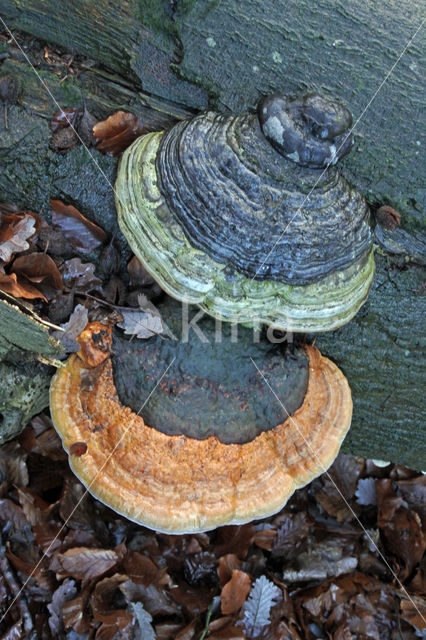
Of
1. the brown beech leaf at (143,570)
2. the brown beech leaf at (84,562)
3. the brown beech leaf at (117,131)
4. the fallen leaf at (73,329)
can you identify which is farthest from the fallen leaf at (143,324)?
the brown beech leaf at (143,570)

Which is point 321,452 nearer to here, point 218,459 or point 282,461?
point 282,461

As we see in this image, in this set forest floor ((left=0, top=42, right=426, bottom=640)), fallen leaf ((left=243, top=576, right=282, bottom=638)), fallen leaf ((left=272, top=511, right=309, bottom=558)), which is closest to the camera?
forest floor ((left=0, top=42, right=426, bottom=640))

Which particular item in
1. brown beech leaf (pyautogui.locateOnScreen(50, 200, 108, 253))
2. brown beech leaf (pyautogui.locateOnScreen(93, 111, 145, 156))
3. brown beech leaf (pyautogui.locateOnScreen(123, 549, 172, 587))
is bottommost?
brown beech leaf (pyautogui.locateOnScreen(123, 549, 172, 587))

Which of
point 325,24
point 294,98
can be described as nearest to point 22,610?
point 294,98

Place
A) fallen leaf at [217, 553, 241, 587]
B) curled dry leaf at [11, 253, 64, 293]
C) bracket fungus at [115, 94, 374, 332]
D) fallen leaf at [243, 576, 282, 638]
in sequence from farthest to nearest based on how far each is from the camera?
fallen leaf at [217, 553, 241, 587] → fallen leaf at [243, 576, 282, 638] → curled dry leaf at [11, 253, 64, 293] → bracket fungus at [115, 94, 374, 332]

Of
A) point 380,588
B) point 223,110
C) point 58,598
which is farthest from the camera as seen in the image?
point 380,588

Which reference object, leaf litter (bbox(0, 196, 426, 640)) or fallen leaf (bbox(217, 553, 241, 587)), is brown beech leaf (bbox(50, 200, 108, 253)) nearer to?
leaf litter (bbox(0, 196, 426, 640))

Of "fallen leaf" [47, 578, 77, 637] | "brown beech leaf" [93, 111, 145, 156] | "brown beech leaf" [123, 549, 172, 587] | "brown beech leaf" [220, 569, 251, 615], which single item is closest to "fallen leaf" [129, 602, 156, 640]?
"brown beech leaf" [123, 549, 172, 587]
